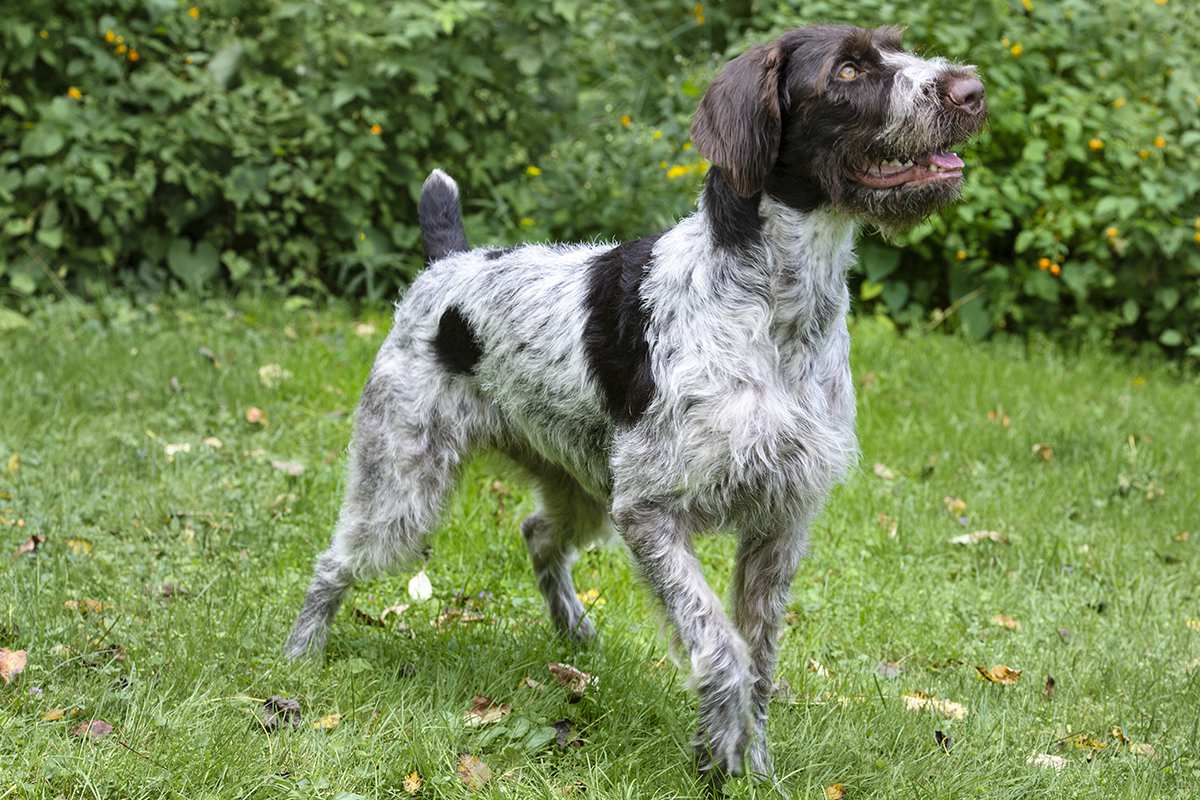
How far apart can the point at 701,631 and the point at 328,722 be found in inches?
41.8

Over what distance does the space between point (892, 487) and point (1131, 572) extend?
1058mm

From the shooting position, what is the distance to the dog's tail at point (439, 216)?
4496mm

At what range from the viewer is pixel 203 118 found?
771cm

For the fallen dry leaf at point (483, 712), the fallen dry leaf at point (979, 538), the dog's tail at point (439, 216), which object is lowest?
the fallen dry leaf at point (979, 538)

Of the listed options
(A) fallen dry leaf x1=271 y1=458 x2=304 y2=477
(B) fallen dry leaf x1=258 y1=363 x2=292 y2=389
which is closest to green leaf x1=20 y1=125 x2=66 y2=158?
(B) fallen dry leaf x1=258 y1=363 x2=292 y2=389

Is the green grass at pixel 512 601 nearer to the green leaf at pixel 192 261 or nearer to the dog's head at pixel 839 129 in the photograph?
the green leaf at pixel 192 261

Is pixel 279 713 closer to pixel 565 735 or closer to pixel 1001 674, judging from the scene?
pixel 565 735

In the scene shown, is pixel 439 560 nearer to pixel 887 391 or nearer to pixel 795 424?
pixel 795 424

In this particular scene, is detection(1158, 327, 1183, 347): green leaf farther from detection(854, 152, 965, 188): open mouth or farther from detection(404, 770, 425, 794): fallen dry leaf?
detection(404, 770, 425, 794): fallen dry leaf

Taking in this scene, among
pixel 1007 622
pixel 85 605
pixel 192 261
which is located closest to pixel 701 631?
pixel 1007 622

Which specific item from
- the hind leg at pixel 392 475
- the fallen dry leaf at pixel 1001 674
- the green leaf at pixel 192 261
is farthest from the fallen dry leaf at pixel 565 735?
the green leaf at pixel 192 261

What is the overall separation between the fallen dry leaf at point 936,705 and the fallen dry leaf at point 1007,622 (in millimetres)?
722

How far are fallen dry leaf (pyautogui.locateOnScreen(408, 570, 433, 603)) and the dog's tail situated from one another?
110cm

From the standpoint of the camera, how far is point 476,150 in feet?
26.9
